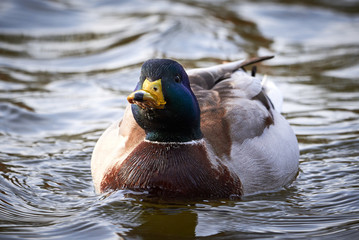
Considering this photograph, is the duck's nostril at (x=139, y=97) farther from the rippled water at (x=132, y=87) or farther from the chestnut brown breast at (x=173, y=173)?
the rippled water at (x=132, y=87)

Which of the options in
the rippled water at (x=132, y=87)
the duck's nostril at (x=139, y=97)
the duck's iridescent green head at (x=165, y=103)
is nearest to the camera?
the duck's nostril at (x=139, y=97)

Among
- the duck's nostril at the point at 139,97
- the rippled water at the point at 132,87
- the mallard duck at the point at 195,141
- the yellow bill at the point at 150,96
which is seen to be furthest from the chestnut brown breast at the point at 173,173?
the duck's nostril at the point at 139,97

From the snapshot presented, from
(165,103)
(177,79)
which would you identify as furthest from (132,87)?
(165,103)

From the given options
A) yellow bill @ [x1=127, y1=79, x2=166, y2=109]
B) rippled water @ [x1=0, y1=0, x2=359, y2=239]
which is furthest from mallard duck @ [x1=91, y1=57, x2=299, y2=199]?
rippled water @ [x1=0, y1=0, x2=359, y2=239]

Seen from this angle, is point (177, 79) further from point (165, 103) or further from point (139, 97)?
point (139, 97)

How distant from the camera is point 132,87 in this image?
10398 mm

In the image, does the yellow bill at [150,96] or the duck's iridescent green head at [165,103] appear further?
the duck's iridescent green head at [165,103]

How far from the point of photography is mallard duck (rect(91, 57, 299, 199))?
5.41 metres

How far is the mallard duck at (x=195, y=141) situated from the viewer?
541 centimetres

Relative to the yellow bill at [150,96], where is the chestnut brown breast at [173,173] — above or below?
below

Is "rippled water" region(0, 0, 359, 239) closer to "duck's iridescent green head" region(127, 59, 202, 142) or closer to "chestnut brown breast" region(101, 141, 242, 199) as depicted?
"chestnut brown breast" region(101, 141, 242, 199)

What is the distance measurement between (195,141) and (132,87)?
15.8ft

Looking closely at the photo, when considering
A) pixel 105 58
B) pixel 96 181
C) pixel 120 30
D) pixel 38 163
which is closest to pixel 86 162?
pixel 38 163

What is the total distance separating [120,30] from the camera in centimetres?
1329
